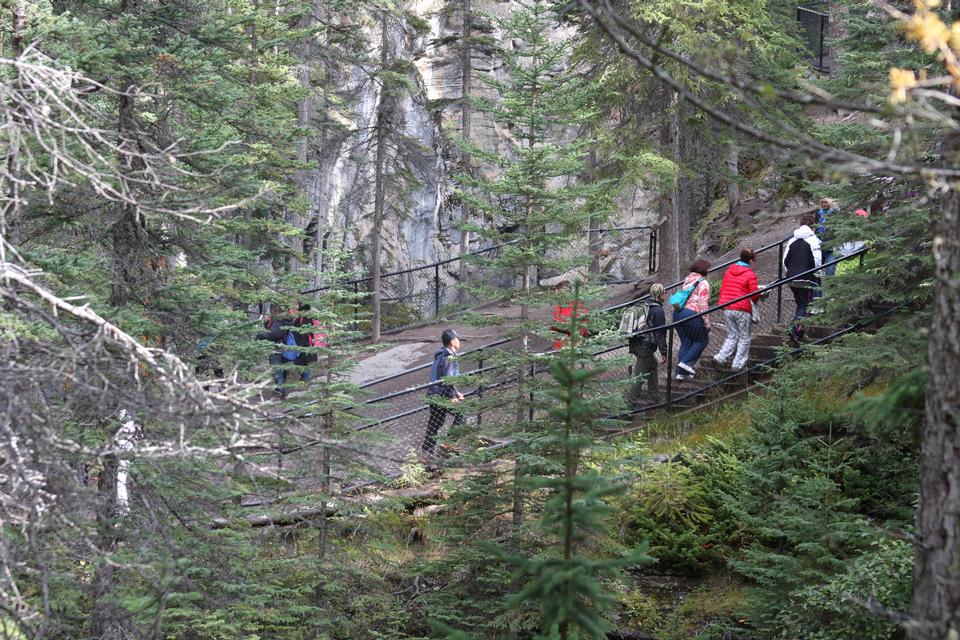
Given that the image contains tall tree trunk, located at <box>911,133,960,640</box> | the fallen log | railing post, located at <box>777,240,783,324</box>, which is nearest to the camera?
tall tree trunk, located at <box>911,133,960,640</box>

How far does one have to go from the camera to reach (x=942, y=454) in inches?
141

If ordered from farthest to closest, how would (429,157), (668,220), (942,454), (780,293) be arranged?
(429,157) < (668,220) < (780,293) < (942,454)

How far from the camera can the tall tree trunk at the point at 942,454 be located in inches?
139

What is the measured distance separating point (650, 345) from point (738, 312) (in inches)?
50.6

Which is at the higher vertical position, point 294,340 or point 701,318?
point 701,318

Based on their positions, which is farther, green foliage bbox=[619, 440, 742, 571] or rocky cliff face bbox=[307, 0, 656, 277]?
rocky cliff face bbox=[307, 0, 656, 277]

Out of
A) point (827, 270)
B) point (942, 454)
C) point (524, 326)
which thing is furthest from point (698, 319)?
point (942, 454)

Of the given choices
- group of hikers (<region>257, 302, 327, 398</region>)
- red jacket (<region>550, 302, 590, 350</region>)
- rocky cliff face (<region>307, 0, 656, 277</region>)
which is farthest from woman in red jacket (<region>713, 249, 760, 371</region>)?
rocky cliff face (<region>307, 0, 656, 277</region>)

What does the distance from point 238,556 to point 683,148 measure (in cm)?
1098

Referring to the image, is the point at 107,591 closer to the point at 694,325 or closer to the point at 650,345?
the point at 650,345

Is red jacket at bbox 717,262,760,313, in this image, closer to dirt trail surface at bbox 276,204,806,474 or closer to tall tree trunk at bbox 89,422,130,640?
→ dirt trail surface at bbox 276,204,806,474

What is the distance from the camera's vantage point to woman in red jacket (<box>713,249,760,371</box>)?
12.2m

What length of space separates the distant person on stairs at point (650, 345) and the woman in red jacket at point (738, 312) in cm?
86

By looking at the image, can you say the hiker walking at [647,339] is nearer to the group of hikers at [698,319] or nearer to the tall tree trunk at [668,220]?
the group of hikers at [698,319]
